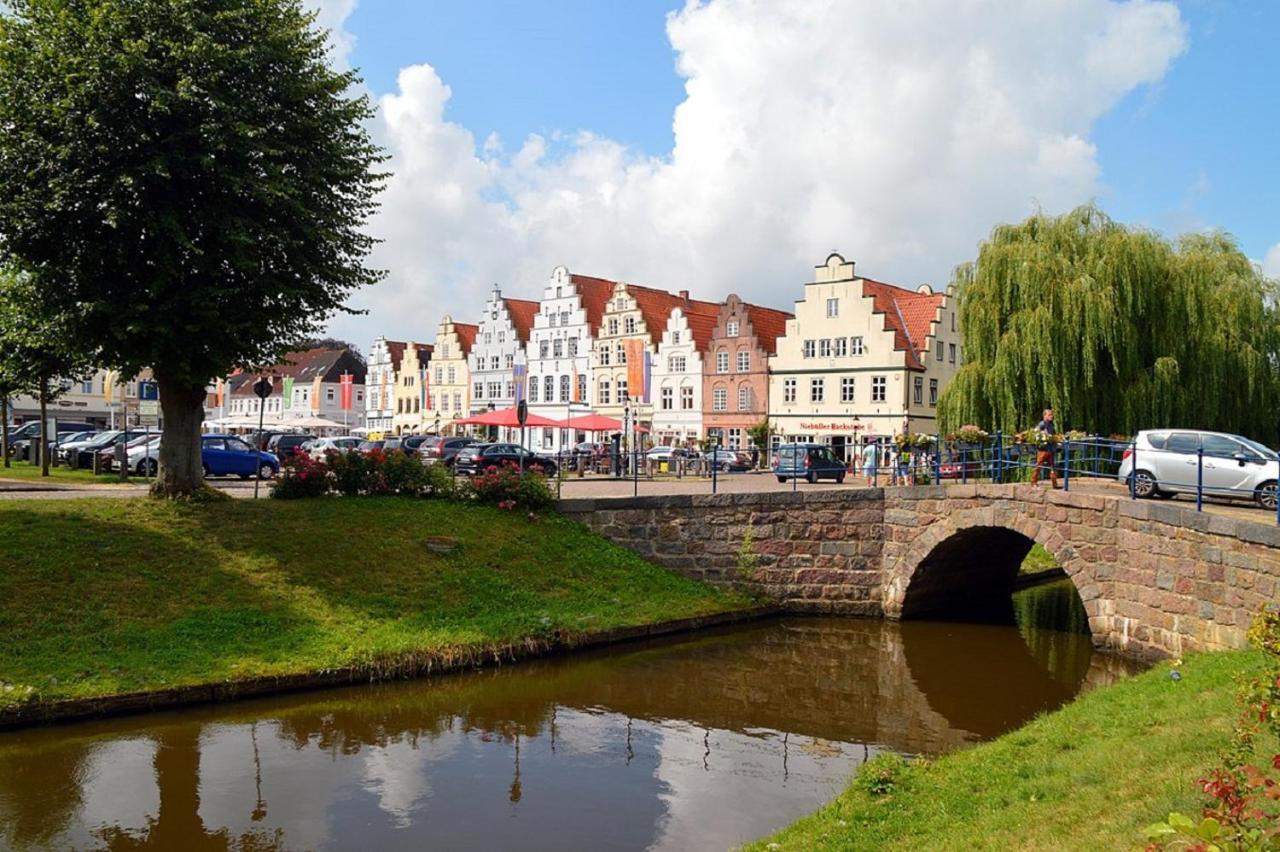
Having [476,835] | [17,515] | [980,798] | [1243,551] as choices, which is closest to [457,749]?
[476,835]

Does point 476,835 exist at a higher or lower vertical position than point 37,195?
lower

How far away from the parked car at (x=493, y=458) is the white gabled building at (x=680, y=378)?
2233 cm

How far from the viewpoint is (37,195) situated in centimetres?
1702

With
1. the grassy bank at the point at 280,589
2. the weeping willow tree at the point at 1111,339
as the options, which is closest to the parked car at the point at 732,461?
the weeping willow tree at the point at 1111,339

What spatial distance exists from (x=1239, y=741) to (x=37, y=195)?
61.3 ft

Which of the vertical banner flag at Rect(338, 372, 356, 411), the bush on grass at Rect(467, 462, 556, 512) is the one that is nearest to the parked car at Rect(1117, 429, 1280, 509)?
the bush on grass at Rect(467, 462, 556, 512)

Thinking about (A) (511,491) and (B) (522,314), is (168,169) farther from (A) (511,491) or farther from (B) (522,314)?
(B) (522,314)

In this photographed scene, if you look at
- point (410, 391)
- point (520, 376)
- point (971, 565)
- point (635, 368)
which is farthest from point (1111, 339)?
point (410, 391)

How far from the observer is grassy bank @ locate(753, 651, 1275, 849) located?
23.4 ft

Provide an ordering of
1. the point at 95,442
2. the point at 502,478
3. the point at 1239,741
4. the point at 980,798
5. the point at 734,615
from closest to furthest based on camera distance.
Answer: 1. the point at 1239,741
2. the point at 980,798
3. the point at 734,615
4. the point at 502,478
5. the point at 95,442

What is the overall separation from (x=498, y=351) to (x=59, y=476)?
45.3 m

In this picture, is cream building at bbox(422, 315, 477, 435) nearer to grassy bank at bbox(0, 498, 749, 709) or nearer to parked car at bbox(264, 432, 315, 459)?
parked car at bbox(264, 432, 315, 459)

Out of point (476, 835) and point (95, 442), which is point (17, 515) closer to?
point (476, 835)

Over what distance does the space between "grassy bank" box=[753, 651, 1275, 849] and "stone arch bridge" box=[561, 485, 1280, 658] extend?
586 cm
